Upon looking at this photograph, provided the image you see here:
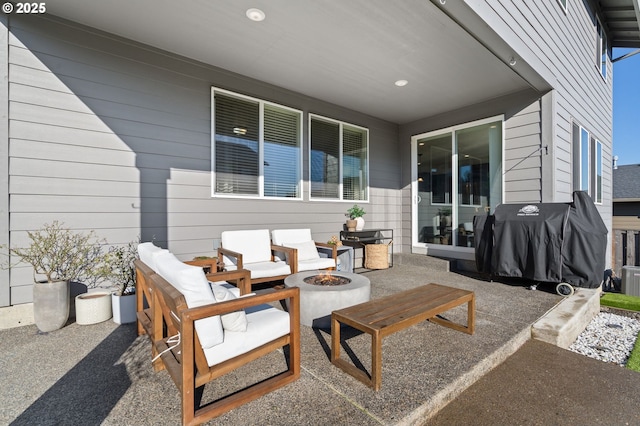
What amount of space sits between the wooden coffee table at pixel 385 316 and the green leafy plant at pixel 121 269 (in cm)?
235

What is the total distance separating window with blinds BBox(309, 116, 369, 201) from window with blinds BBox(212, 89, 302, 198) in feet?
1.31

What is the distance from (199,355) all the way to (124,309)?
74.3 inches

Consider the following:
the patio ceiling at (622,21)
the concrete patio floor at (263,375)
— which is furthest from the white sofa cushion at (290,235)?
the patio ceiling at (622,21)

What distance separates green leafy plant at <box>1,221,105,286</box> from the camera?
2875mm

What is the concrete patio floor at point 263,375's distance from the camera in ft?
5.25

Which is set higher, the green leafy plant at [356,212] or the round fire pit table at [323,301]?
the green leafy plant at [356,212]

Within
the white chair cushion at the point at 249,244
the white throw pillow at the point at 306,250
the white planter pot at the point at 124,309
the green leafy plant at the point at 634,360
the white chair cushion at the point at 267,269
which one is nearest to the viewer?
the green leafy plant at the point at 634,360

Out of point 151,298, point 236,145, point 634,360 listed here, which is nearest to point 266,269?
point 151,298

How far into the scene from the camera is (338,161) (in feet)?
18.8

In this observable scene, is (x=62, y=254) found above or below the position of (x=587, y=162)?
below

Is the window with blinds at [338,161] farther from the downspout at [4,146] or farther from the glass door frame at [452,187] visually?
the downspout at [4,146]

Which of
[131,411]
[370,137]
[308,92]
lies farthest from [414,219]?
[131,411]

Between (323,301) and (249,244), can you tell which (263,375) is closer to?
(323,301)

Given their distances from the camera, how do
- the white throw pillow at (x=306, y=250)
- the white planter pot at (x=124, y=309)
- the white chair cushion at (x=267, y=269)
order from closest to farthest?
the white planter pot at (x=124, y=309), the white chair cushion at (x=267, y=269), the white throw pillow at (x=306, y=250)
